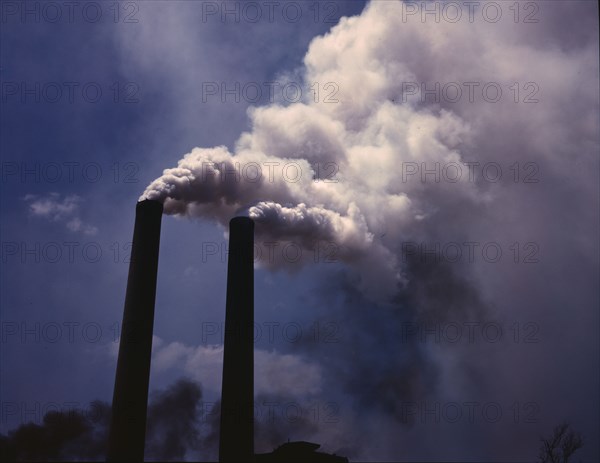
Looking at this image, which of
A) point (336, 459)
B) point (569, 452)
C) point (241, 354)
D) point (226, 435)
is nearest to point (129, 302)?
point (241, 354)

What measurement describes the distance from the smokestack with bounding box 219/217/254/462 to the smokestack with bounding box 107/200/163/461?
119 inches

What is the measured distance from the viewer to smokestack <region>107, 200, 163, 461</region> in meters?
20.1

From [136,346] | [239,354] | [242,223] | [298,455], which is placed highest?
[242,223]

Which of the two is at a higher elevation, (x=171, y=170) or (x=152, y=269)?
(x=171, y=170)

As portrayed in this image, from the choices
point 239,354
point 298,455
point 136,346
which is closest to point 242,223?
point 239,354

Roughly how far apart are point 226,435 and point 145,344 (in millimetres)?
4673

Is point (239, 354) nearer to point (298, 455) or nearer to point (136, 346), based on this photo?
point (136, 346)

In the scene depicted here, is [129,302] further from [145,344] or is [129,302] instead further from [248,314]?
[248,314]

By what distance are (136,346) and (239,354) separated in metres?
3.95

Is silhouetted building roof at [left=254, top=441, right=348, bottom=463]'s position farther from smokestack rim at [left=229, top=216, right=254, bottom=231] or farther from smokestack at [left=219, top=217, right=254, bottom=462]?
smokestack rim at [left=229, top=216, right=254, bottom=231]

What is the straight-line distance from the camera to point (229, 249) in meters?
23.8

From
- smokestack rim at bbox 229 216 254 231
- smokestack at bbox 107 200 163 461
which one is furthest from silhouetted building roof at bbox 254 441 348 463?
smokestack rim at bbox 229 216 254 231

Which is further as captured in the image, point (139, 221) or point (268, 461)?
point (268, 461)

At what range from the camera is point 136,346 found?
820 inches
